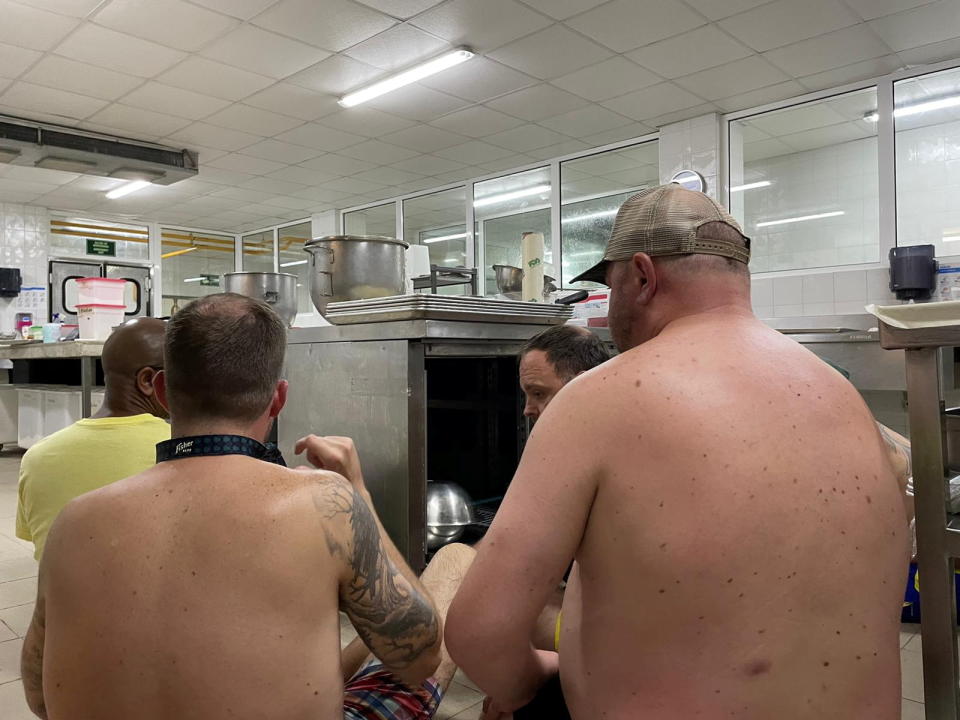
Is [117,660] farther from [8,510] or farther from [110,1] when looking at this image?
[8,510]

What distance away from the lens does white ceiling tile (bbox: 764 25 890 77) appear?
4172 millimetres

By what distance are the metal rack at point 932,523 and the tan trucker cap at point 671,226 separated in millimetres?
440

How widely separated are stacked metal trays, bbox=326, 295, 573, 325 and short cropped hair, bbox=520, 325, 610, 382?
0.18 meters

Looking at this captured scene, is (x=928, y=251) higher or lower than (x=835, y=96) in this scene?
lower

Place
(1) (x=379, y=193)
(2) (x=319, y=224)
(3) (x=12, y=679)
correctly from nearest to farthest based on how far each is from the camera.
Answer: (3) (x=12, y=679)
(1) (x=379, y=193)
(2) (x=319, y=224)

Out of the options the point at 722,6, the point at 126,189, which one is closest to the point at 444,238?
the point at 126,189

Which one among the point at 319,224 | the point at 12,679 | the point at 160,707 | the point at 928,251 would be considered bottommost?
the point at 12,679

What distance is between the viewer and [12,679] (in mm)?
2145

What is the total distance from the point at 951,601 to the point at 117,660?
133 centimetres

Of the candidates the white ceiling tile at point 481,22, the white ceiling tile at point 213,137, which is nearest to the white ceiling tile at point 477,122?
the white ceiling tile at point 481,22

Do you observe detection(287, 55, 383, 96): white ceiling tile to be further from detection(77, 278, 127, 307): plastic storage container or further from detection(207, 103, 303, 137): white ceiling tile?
detection(77, 278, 127, 307): plastic storage container

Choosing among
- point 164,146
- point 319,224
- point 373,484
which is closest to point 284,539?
point 373,484

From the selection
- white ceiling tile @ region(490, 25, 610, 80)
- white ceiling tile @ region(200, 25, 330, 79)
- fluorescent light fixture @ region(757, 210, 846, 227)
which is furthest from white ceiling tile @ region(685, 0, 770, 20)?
fluorescent light fixture @ region(757, 210, 846, 227)

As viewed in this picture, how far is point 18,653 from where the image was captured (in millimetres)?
2332
